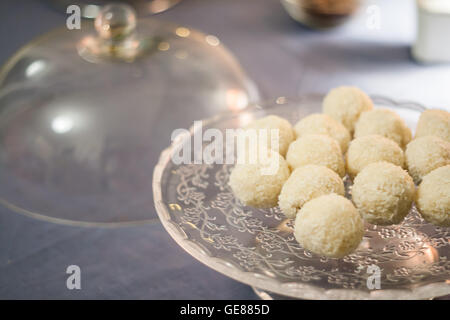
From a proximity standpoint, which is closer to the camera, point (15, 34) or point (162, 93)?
point (162, 93)

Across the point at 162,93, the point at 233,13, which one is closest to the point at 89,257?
the point at 162,93

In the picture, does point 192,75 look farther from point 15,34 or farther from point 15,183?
point 15,34

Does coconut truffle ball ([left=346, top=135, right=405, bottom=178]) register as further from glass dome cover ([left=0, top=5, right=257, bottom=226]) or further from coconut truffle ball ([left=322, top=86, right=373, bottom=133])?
glass dome cover ([left=0, top=5, right=257, bottom=226])

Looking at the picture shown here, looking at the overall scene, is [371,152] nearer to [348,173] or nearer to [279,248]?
[348,173]

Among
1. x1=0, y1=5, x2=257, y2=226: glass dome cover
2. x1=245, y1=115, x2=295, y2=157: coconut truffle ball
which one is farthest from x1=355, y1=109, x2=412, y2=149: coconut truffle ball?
x1=0, y1=5, x2=257, y2=226: glass dome cover

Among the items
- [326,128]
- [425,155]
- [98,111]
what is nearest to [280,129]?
[326,128]

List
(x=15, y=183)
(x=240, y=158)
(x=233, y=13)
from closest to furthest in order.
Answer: (x=240, y=158)
(x=15, y=183)
(x=233, y=13)
